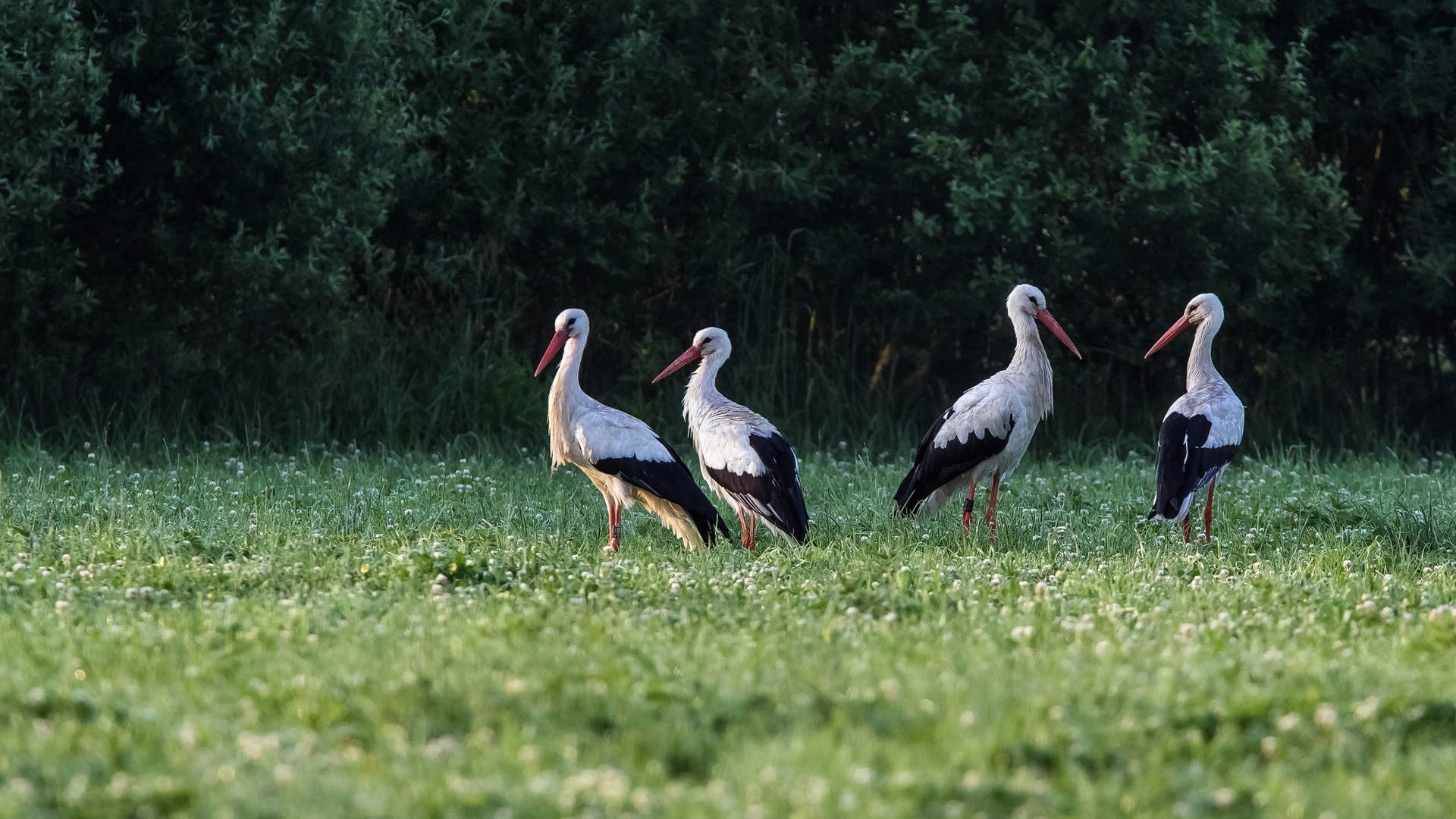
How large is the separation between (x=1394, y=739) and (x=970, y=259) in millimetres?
11003

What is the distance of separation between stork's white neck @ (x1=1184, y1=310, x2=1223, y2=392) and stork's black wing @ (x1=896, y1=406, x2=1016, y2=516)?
5.09ft

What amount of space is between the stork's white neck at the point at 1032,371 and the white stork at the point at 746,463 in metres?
1.54

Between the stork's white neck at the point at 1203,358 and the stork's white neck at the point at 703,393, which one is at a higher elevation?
the stork's white neck at the point at 1203,358

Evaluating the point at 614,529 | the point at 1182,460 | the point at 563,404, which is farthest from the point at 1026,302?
the point at 614,529

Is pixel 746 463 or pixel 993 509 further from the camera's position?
pixel 993 509

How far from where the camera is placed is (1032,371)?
30.9 ft

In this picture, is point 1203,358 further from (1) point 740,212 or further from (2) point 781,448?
(1) point 740,212

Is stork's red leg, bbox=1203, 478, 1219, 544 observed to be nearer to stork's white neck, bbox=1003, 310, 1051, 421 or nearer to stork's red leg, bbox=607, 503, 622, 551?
stork's white neck, bbox=1003, 310, 1051, 421

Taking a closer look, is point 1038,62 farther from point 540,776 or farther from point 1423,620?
point 540,776

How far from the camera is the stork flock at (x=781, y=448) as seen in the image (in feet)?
27.4

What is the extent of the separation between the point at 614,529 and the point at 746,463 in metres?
0.78

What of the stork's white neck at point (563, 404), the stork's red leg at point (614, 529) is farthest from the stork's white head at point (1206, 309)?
the stork's red leg at point (614, 529)

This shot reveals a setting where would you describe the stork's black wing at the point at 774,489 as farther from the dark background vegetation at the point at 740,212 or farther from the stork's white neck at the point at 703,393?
the dark background vegetation at the point at 740,212

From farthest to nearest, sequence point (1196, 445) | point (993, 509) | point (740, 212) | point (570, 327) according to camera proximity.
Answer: point (740, 212) < point (570, 327) < point (993, 509) < point (1196, 445)
